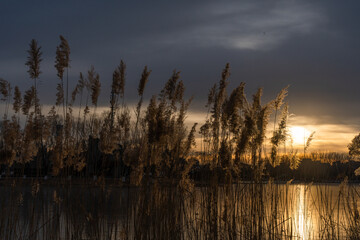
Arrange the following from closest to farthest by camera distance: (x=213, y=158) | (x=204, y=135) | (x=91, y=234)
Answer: (x=91, y=234) → (x=213, y=158) → (x=204, y=135)

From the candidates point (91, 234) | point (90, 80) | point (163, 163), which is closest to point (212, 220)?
point (163, 163)

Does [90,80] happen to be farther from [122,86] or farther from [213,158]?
[213,158]

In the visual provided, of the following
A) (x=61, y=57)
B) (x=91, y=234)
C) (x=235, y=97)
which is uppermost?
(x=61, y=57)

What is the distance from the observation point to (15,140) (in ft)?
14.6

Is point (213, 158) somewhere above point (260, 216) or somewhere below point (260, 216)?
above

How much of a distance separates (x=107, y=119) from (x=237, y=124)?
134 cm

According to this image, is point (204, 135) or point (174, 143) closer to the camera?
point (174, 143)

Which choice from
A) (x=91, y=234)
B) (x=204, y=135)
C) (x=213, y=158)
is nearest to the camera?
(x=91, y=234)

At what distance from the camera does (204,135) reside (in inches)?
191

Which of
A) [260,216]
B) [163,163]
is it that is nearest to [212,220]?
[260,216]

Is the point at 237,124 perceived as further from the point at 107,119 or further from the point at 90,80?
the point at 90,80

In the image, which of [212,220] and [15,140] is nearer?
[212,220]

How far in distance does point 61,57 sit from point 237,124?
76.9 inches

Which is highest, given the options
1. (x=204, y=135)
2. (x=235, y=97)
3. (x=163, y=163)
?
(x=235, y=97)
